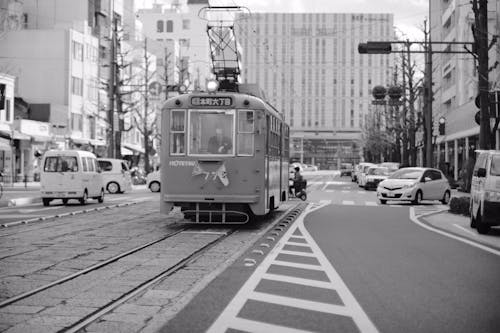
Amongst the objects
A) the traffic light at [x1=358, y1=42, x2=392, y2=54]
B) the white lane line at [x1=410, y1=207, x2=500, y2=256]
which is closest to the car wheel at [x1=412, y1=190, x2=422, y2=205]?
the white lane line at [x1=410, y1=207, x2=500, y2=256]

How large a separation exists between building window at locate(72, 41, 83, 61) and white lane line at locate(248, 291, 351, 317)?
53964 mm

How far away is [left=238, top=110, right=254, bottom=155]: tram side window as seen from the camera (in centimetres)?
1648

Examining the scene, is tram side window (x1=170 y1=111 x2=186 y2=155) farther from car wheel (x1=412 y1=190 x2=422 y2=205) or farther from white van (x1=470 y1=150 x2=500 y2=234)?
car wheel (x1=412 y1=190 x2=422 y2=205)

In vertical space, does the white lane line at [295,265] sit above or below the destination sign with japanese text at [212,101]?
below

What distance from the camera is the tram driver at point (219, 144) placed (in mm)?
16547

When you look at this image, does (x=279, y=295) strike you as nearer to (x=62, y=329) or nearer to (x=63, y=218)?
(x=62, y=329)

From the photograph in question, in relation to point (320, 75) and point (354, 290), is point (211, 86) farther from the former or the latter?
point (320, 75)

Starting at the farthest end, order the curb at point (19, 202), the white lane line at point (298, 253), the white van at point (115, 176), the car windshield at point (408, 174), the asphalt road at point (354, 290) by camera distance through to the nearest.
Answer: the white van at point (115, 176)
the car windshield at point (408, 174)
the curb at point (19, 202)
the white lane line at point (298, 253)
the asphalt road at point (354, 290)

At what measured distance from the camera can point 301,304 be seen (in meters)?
7.48

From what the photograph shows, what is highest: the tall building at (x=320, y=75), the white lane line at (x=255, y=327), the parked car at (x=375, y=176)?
the tall building at (x=320, y=75)

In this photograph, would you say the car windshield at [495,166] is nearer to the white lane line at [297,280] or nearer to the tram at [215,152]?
the tram at [215,152]

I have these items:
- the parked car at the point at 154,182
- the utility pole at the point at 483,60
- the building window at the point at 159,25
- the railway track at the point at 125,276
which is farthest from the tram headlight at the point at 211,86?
the building window at the point at 159,25

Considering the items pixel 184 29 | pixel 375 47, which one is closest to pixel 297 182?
pixel 375 47

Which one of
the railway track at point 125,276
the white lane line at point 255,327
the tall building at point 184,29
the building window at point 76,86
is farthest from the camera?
the tall building at point 184,29
